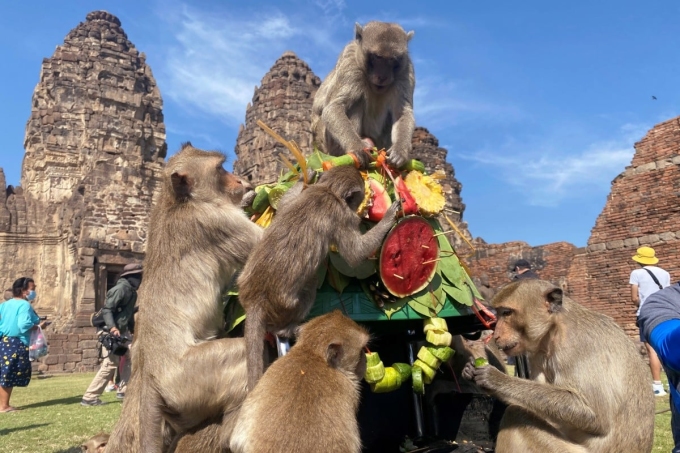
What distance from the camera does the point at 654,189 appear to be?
1973cm

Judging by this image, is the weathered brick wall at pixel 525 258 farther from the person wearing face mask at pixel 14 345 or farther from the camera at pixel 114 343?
the person wearing face mask at pixel 14 345

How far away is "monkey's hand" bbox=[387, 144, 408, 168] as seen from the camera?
475 centimetres

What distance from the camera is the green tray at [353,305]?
4.07 m

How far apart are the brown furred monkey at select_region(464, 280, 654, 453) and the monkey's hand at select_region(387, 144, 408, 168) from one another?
1.43 meters

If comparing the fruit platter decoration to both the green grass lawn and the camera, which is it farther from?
the camera

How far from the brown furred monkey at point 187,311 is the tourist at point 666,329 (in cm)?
245

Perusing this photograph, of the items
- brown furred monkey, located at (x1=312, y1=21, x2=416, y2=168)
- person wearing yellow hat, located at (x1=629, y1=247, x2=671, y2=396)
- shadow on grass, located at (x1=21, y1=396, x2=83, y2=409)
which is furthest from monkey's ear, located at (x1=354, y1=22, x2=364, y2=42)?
shadow on grass, located at (x1=21, y1=396, x2=83, y2=409)

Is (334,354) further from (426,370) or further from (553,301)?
(553,301)

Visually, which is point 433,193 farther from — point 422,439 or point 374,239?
point 422,439

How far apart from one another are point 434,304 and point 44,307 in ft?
109

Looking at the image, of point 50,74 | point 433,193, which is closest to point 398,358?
point 433,193

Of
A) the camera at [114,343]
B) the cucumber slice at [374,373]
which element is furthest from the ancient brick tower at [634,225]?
the cucumber slice at [374,373]

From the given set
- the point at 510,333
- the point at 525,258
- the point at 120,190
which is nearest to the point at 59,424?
the point at 510,333

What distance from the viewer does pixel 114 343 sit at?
10.2 m
